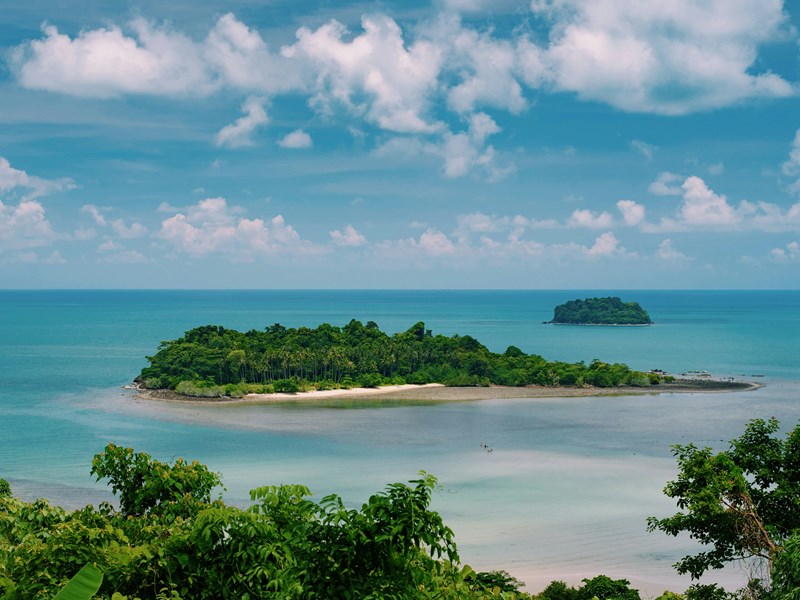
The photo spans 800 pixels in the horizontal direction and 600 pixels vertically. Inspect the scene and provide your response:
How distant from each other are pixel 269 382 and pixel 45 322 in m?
96.3

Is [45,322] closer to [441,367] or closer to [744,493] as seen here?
[441,367]

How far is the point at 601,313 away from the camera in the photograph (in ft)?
472

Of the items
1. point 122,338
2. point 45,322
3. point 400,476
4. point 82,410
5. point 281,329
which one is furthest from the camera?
point 45,322

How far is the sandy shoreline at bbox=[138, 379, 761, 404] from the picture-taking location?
56.3m

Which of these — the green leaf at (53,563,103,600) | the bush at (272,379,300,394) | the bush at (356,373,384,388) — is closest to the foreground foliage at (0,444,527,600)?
the green leaf at (53,563,103,600)

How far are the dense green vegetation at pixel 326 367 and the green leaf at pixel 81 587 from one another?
54.9m

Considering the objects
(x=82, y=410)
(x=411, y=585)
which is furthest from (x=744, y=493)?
(x=82, y=410)

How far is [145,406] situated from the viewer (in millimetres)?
51875

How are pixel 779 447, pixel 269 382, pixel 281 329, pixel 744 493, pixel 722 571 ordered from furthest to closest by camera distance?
pixel 281 329 → pixel 269 382 → pixel 722 571 → pixel 779 447 → pixel 744 493

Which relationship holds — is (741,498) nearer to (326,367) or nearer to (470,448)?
(470,448)

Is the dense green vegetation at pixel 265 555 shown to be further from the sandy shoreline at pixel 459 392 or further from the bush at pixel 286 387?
the bush at pixel 286 387

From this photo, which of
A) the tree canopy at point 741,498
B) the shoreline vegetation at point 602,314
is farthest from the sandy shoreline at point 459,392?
the shoreline vegetation at point 602,314

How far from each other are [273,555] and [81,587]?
247 cm

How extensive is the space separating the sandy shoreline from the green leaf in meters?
52.2
